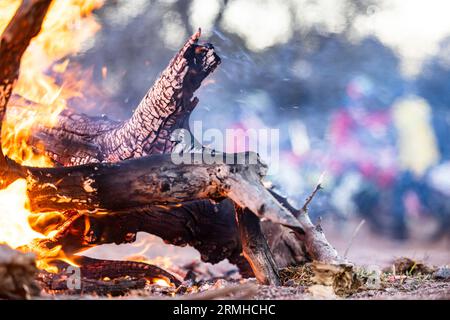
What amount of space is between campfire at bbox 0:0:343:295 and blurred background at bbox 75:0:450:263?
0.65 metres

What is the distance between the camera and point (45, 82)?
5383 millimetres

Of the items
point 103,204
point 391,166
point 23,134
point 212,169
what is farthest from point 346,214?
point 23,134

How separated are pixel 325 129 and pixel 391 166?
95cm

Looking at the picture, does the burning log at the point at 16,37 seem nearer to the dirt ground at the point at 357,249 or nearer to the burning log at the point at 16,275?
the burning log at the point at 16,275

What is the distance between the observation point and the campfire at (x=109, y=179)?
358cm

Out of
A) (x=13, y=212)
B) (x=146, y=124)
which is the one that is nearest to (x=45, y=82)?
(x=146, y=124)

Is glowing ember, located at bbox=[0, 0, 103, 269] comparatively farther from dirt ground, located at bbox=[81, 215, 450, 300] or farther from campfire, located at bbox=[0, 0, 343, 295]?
dirt ground, located at bbox=[81, 215, 450, 300]

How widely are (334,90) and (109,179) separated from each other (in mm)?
3376

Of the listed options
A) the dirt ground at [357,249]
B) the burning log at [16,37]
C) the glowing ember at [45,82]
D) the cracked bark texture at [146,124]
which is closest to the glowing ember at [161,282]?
the glowing ember at [45,82]

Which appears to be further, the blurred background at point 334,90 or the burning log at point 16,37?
the blurred background at point 334,90

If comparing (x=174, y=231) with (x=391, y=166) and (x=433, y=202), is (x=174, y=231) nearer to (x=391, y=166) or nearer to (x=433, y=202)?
(x=391, y=166)

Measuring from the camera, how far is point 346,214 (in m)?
6.27

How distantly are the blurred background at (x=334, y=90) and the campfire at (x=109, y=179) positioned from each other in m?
0.65

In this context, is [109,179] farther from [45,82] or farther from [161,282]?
[45,82]
